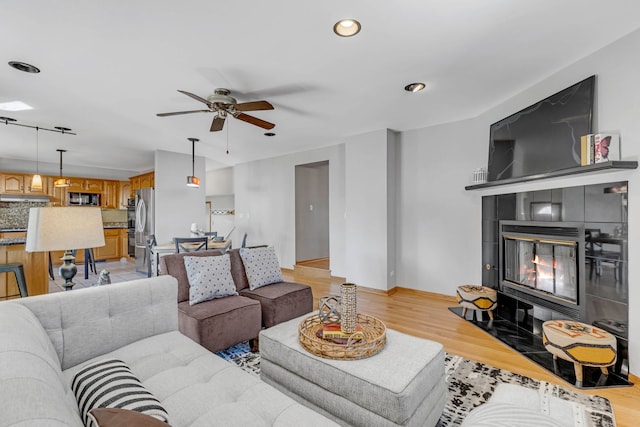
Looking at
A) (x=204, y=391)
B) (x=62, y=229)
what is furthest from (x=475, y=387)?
(x=62, y=229)

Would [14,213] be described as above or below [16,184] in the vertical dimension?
below

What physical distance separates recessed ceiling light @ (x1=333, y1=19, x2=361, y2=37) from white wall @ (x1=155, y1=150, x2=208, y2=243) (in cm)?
487

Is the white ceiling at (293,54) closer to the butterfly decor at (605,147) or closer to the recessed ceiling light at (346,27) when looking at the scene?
the recessed ceiling light at (346,27)

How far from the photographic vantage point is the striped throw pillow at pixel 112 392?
1009 mm

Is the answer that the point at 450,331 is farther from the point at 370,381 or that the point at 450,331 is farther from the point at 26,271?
the point at 26,271

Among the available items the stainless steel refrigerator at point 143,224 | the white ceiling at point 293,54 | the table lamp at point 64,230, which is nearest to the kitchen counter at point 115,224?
the stainless steel refrigerator at point 143,224

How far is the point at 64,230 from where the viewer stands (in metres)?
1.95

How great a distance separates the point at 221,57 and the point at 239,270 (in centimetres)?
205

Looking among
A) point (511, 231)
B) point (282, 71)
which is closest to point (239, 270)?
point (282, 71)

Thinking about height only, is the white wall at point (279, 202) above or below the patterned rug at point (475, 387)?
above

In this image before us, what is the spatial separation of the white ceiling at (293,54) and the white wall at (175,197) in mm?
1878

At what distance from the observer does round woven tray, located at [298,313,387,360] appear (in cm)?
167

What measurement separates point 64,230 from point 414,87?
3.23m

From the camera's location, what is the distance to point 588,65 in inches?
101
